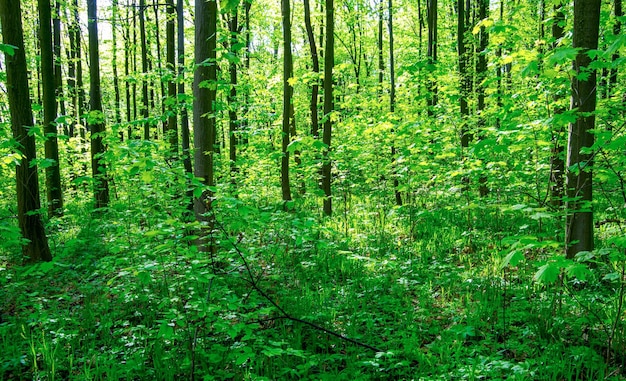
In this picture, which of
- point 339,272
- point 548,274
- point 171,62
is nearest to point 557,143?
point 548,274

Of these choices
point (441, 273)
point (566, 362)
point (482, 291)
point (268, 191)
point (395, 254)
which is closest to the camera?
point (566, 362)

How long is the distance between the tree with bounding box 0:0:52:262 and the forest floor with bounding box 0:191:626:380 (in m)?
1.22

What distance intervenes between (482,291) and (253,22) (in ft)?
48.3

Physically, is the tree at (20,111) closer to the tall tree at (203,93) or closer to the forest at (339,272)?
the forest at (339,272)

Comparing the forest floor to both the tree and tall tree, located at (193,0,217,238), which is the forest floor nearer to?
tall tree, located at (193,0,217,238)

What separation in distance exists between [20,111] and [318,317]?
17.7 feet

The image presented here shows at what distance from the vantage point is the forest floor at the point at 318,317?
334 cm

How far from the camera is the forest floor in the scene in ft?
11.0

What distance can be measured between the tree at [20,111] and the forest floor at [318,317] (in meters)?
1.22

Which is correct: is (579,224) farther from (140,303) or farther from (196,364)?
(140,303)

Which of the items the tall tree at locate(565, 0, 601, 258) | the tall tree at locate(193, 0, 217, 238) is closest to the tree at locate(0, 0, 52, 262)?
the tall tree at locate(193, 0, 217, 238)

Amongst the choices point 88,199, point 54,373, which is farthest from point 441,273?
point 88,199

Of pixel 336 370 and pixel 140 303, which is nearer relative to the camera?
pixel 336 370

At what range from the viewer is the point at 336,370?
3.48 m
